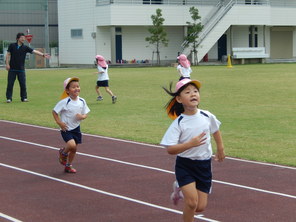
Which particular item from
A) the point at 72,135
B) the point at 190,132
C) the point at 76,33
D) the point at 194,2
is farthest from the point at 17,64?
the point at 194,2

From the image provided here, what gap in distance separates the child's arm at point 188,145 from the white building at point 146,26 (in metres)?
52.4

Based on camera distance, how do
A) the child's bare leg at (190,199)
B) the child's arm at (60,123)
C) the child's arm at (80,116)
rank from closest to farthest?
the child's bare leg at (190,199) → the child's arm at (60,123) → the child's arm at (80,116)

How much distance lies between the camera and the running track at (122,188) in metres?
7.69

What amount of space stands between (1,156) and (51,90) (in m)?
17.0

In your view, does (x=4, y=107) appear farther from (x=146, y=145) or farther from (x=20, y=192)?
(x=20, y=192)

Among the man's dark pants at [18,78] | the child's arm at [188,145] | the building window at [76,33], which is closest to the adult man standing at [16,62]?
the man's dark pants at [18,78]

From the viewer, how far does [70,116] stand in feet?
33.9

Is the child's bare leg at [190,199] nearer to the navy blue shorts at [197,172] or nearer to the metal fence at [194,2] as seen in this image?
the navy blue shorts at [197,172]

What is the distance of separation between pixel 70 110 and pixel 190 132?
3.94 metres

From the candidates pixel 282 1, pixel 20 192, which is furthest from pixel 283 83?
pixel 282 1

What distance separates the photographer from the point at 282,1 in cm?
7056

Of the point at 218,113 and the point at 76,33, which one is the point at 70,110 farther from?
the point at 76,33

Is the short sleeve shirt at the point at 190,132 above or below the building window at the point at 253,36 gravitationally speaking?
below

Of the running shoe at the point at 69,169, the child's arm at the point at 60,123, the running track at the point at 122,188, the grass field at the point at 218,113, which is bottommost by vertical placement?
the running track at the point at 122,188
